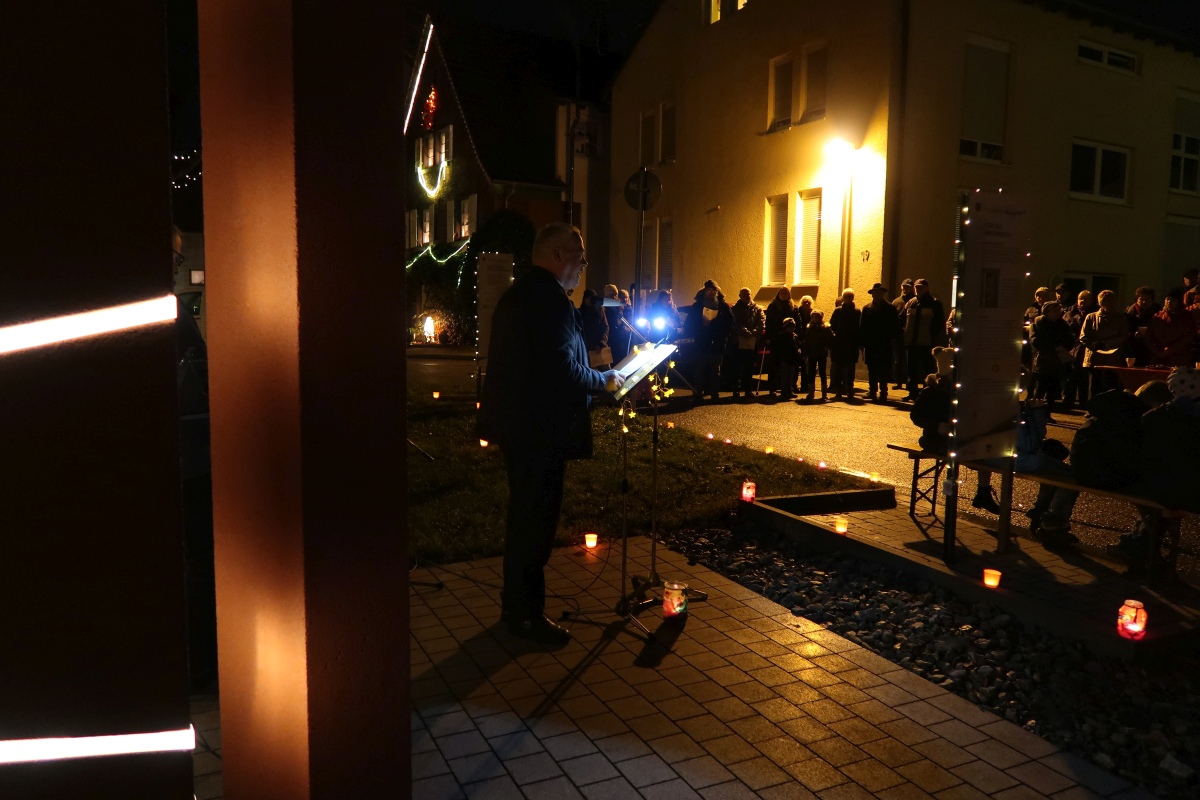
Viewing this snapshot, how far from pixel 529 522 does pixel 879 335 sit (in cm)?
1272

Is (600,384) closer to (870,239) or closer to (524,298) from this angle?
(524,298)

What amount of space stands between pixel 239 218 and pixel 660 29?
25.9m

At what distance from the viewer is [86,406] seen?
84.7 inches

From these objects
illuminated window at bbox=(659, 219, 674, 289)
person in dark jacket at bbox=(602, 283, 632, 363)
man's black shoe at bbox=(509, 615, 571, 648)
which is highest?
illuminated window at bbox=(659, 219, 674, 289)

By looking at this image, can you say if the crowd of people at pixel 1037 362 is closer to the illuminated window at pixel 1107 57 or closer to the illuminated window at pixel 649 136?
the illuminated window at pixel 1107 57

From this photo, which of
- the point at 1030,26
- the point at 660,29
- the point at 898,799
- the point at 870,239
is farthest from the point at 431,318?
the point at 898,799

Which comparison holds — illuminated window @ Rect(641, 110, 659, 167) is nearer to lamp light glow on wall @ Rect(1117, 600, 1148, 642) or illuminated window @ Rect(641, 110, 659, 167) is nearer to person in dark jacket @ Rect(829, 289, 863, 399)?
person in dark jacket @ Rect(829, 289, 863, 399)

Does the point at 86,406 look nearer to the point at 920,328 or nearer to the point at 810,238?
the point at 920,328

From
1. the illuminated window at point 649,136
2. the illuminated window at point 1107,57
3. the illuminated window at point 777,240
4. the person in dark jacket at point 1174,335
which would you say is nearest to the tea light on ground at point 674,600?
the person in dark jacket at point 1174,335

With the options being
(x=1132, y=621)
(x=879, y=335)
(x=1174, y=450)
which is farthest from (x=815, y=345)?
(x=1132, y=621)

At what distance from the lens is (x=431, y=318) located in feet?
111

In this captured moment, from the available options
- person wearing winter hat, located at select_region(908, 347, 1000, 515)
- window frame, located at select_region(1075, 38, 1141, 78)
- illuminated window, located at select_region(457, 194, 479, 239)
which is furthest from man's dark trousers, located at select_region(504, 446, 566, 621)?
illuminated window, located at select_region(457, 194, 479, 239)

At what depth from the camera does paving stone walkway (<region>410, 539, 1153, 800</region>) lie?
354 centimetres

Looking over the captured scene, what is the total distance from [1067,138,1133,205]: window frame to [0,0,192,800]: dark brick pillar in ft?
76.0
